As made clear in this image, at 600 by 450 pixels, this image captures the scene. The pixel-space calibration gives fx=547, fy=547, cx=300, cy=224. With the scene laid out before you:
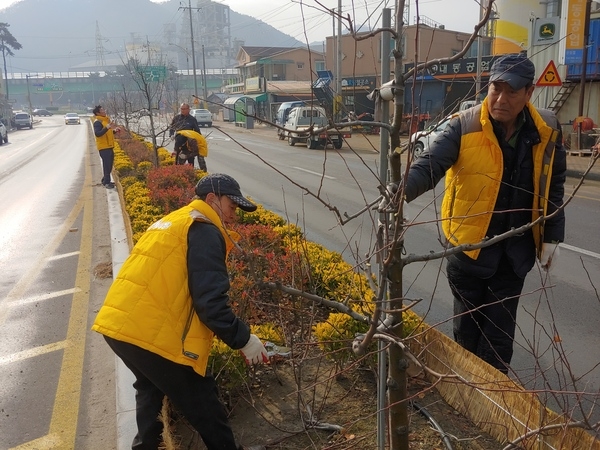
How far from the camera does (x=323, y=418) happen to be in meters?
2.97

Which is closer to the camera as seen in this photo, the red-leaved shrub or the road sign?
the red-leaved shrub

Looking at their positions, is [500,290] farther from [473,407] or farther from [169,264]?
[169,264]

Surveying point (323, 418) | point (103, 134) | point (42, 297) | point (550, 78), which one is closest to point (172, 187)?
point (42, 297)

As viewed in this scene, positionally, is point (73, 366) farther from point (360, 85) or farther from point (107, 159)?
point (360, 85)

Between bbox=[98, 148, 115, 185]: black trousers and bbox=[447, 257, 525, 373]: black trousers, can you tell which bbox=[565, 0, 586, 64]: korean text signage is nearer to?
bbox=[98, 148, 115, 185]: black trousers

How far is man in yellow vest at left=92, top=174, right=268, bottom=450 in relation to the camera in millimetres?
2354

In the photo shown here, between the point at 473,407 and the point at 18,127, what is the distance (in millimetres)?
59939

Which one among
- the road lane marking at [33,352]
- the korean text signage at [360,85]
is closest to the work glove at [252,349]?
the korean text signage at [360,85]

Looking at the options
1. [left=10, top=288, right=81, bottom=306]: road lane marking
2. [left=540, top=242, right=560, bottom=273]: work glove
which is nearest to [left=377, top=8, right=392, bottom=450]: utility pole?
[left=540, top=242, right=560, bottom=273]: work glove

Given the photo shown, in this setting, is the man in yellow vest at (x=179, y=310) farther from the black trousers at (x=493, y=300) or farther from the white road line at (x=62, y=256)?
the white road line at (x=62, y=256)

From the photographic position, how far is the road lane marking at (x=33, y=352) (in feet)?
14.5

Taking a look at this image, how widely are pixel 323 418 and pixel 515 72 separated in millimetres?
2010

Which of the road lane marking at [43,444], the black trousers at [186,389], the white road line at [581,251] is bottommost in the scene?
the road lane marking at [43,444]

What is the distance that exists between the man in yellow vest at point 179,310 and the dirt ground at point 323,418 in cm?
43
